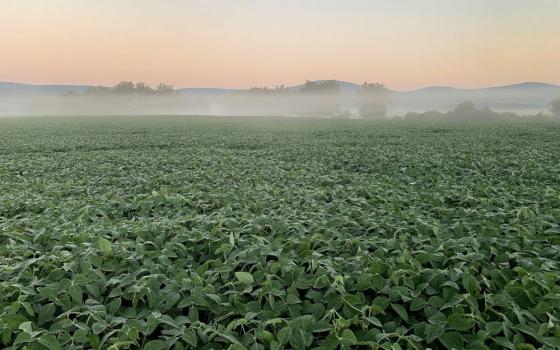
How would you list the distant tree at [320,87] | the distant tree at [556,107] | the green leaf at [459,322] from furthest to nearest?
the distant tree at [320,87], the distant tree at [556,107], the green leaf at [459,322]

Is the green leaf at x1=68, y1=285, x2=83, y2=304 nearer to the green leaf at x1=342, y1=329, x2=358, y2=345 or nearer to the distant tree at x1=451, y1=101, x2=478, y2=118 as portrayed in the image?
the green leaf at x1=342, y1=329, x2=358, y2=345

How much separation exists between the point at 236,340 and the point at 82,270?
6.66 ft

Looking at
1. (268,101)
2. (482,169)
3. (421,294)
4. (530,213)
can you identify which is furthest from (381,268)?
(268,101)

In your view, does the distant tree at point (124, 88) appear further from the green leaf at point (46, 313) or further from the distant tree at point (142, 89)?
the green leaf at point (46, 313)

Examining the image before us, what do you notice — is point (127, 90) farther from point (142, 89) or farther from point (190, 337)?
point (190, 337)

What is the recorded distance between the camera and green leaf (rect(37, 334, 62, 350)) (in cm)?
270

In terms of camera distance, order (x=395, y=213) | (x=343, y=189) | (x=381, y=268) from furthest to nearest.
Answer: (x=343, y=189) < (x=395, y=213) < (x=381, y=268)

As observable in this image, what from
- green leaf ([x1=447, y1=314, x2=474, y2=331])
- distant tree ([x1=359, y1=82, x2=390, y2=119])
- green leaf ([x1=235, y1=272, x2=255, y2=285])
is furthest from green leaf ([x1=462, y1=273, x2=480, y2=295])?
distant tree ([x1=359, y1=82, x2=390, y2=119])

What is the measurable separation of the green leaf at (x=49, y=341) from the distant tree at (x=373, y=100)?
14665cm

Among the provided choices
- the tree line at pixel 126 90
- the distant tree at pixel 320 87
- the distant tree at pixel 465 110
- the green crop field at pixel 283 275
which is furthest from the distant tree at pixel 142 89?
the green crop field at pixel 283 275

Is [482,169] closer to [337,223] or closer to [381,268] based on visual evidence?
[337,223]

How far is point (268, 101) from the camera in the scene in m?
181

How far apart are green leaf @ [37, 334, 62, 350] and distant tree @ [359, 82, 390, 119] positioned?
481 ft

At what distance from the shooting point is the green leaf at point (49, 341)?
2.70 metres
